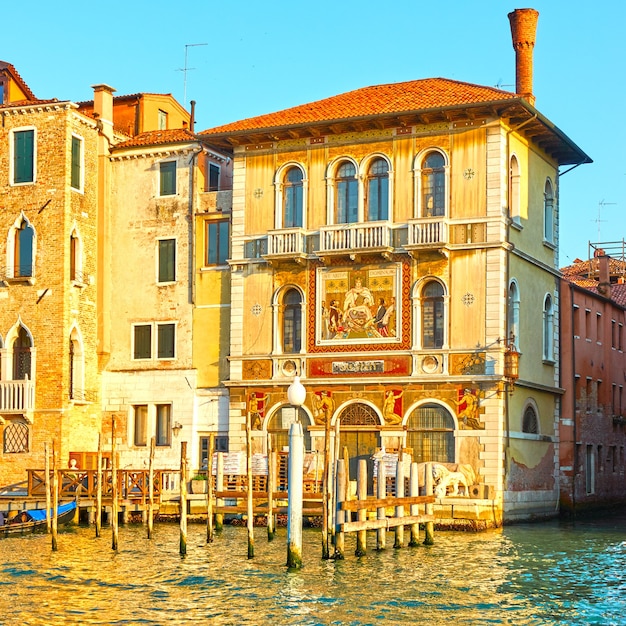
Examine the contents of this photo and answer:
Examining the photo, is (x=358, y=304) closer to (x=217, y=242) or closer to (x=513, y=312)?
(x=513, y=312)

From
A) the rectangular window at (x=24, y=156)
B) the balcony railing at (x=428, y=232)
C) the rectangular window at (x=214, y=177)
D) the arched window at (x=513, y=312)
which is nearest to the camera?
the balcony railing at (x=428, y=232)

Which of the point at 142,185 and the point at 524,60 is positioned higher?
the point at 524,60

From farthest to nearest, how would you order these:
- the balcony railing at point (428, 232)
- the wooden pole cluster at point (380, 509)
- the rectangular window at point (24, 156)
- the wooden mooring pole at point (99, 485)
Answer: the rectangular window at point (24, 156), the balcony railing at point (428, 232), the wooden mooring pole at point (99, 485), the wooden pole cluster at point (380, 509)

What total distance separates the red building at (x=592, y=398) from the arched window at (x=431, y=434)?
4.63 metres

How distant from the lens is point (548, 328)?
34719mm

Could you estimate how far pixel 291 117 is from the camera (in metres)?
34.0

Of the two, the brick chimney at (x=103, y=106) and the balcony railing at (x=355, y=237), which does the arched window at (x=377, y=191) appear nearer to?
the balcony railing at (x=355, y=237)

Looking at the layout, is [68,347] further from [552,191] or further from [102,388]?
[552,191]

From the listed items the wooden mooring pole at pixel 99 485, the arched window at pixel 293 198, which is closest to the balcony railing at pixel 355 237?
the arched window at pixel 293 198

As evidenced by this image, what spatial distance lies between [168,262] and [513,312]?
9101mm

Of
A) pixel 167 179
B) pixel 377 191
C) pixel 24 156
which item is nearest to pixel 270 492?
pixel 377 191

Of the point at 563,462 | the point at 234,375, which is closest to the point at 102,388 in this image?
the point at 234,375

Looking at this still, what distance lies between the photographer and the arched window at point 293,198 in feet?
110

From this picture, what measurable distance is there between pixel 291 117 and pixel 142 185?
4568 millimetres
